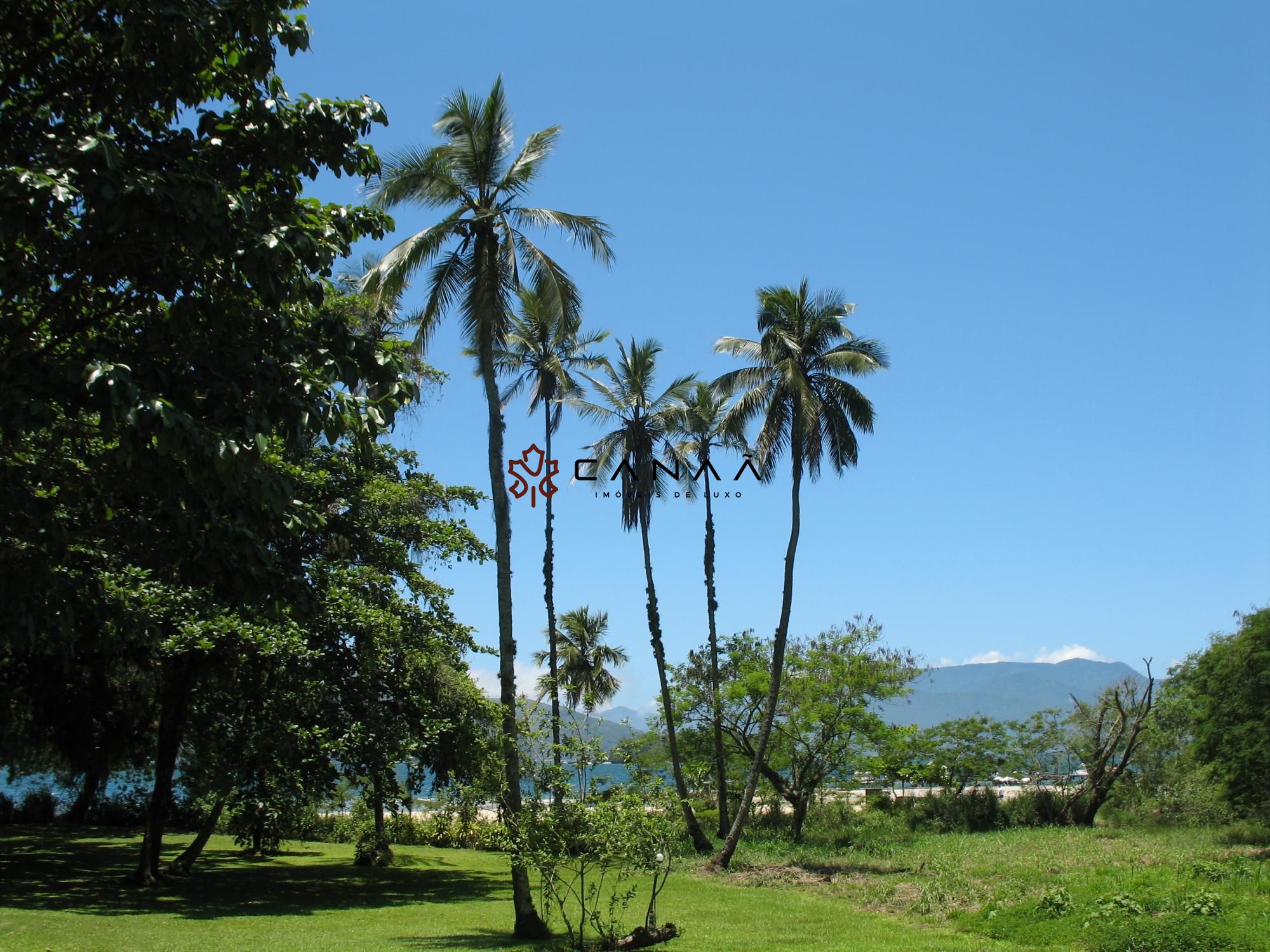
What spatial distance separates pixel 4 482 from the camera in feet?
24.9

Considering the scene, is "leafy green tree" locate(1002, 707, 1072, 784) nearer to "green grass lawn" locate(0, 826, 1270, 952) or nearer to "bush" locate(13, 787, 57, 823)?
"green grass lawn" locate(0, 826, 1270, 952)

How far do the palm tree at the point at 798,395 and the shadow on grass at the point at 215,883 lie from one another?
8358 mm

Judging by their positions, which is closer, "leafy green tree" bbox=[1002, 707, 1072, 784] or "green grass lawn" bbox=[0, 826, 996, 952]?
"green grass lawn" bbox=[0, 826, 996, 952]

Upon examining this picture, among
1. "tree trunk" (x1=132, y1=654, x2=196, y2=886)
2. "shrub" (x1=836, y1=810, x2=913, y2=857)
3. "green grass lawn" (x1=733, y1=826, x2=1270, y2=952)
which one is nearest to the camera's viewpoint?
"green grass lawn" (x1=733, y1=826, x2=1270, y2=952)

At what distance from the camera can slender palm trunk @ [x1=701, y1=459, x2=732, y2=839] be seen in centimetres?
3338

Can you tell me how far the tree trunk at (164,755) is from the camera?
1941 cm

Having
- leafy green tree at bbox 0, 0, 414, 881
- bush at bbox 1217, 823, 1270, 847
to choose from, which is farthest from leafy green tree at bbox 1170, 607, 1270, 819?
leafy green tree at bbox 0, 0, 414, 881

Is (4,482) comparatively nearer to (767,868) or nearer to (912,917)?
(912,917)

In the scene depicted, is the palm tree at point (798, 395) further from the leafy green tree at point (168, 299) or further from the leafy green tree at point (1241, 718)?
the leafy green tree at point (168, 299)

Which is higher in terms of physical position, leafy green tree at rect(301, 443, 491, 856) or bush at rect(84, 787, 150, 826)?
leafy green tree at rect(301, 443, 491, 856)

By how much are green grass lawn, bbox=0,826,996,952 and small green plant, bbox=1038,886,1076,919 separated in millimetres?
1214

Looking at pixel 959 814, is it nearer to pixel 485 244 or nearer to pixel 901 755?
pixel 901 755

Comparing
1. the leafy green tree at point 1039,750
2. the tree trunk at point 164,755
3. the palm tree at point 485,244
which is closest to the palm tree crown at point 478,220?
the palm tree at point 485,244

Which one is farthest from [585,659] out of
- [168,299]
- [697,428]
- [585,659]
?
[168,299]
